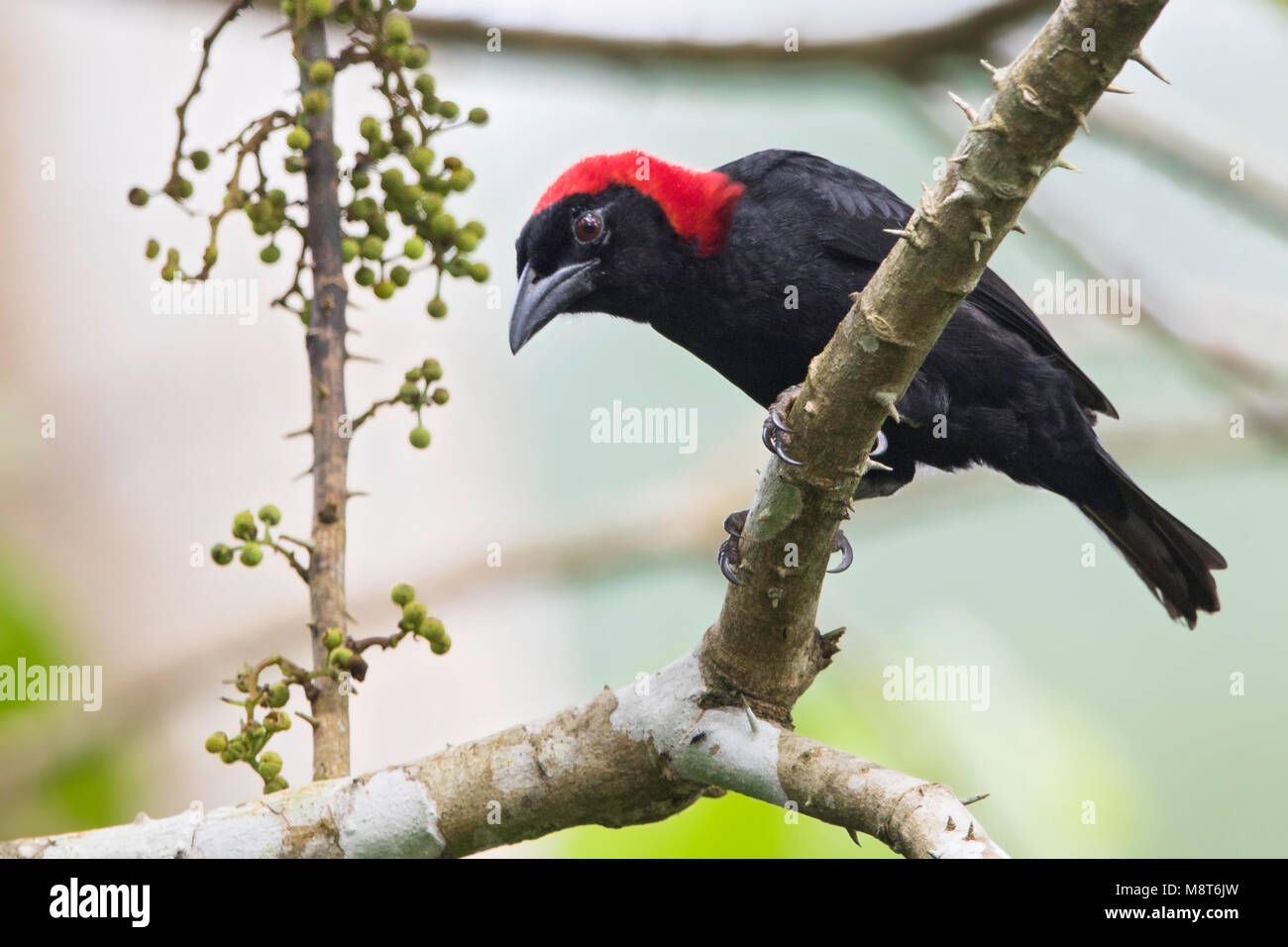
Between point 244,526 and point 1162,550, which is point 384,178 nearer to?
point 244,526

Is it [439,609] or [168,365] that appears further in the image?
[168,365]

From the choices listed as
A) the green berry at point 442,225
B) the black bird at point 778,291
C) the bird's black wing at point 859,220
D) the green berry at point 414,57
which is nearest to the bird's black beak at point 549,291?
the black bird at point 778,291

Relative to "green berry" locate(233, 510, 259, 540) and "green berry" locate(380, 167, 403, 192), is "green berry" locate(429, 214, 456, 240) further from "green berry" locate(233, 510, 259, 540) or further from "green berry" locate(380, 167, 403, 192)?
"green berry" locate(233, 510, 259, 540)

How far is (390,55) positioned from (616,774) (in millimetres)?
1449

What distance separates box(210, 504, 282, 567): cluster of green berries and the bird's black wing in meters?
1.94

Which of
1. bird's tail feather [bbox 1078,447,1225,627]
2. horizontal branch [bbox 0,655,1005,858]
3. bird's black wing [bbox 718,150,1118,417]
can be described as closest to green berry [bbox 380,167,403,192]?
horizontal branch [bbox 0,655,1005,858]

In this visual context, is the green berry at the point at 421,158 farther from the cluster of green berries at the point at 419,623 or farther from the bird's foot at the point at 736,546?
the bird's foot at the point at 736,546

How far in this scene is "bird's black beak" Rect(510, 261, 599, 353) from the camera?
3.93 meters

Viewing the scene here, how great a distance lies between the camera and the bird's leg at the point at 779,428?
101 inches

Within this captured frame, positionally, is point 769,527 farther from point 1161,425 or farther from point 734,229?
point 1161,425

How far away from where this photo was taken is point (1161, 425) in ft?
20.0
